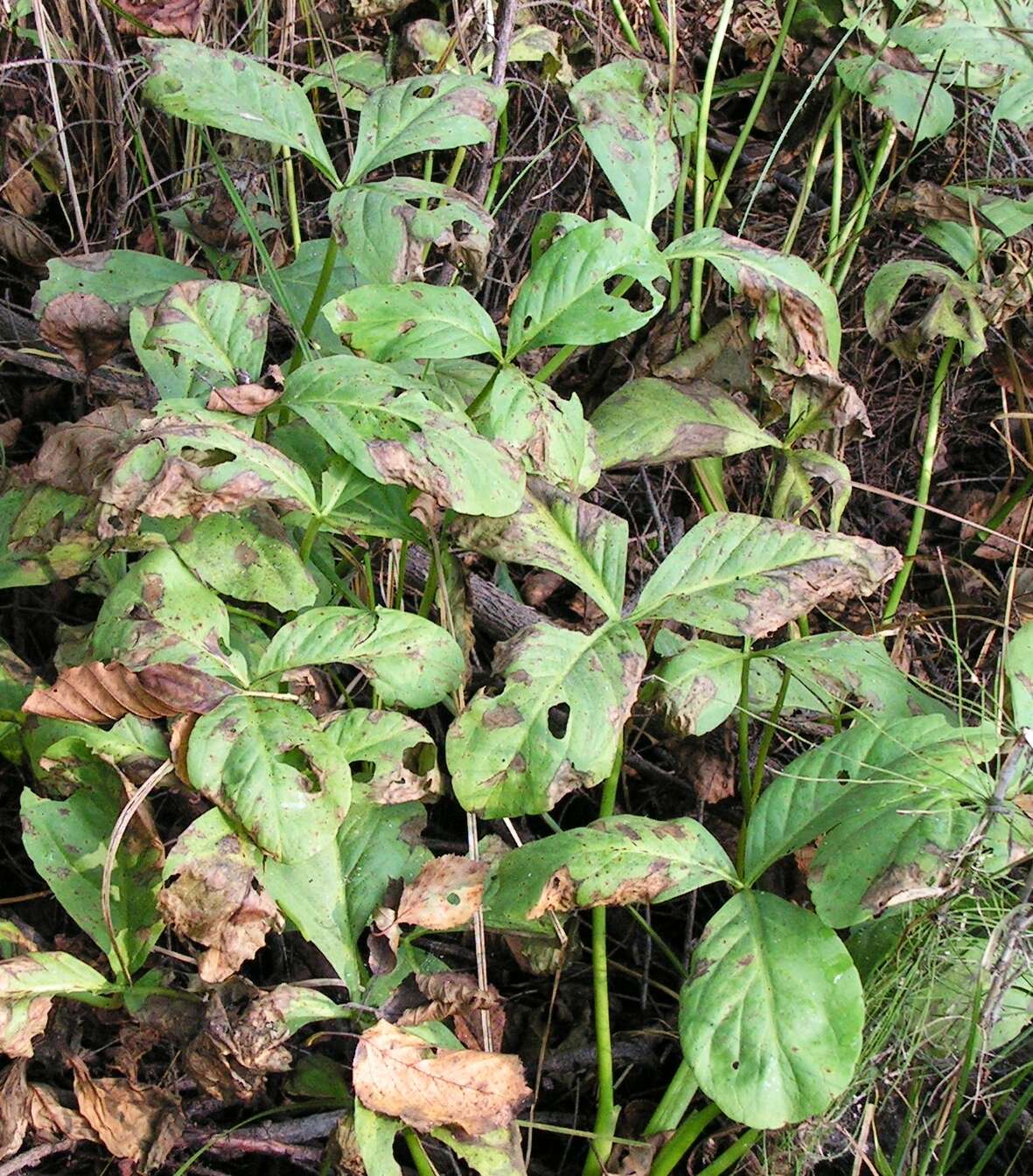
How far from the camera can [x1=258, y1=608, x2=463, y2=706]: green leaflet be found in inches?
53.0

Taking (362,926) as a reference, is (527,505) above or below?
above

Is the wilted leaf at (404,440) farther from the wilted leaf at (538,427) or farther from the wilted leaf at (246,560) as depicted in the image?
the wilted leaf at (246,560)

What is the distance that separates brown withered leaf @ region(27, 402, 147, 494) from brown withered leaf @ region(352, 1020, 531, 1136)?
809mm

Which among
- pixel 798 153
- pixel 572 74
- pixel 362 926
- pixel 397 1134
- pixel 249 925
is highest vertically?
pixel 572 74

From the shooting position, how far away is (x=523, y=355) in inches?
83.0

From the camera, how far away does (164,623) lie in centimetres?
137

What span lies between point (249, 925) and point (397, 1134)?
14.1 inches

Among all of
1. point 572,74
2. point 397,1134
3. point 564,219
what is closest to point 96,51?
point 572,74

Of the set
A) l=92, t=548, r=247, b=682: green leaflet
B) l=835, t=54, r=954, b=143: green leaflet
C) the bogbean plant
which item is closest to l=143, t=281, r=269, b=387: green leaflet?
the bogbean plant

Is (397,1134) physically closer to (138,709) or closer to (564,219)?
(138,709)

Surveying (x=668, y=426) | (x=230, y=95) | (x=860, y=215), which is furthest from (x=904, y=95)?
(x=230, y=95)

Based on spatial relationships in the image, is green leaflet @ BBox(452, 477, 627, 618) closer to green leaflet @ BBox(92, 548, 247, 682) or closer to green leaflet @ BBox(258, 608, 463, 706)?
green leaflet @ BBox(258, 608, 463, 706)

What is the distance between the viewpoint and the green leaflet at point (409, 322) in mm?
1434

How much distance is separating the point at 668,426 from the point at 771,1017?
0.92 metres
